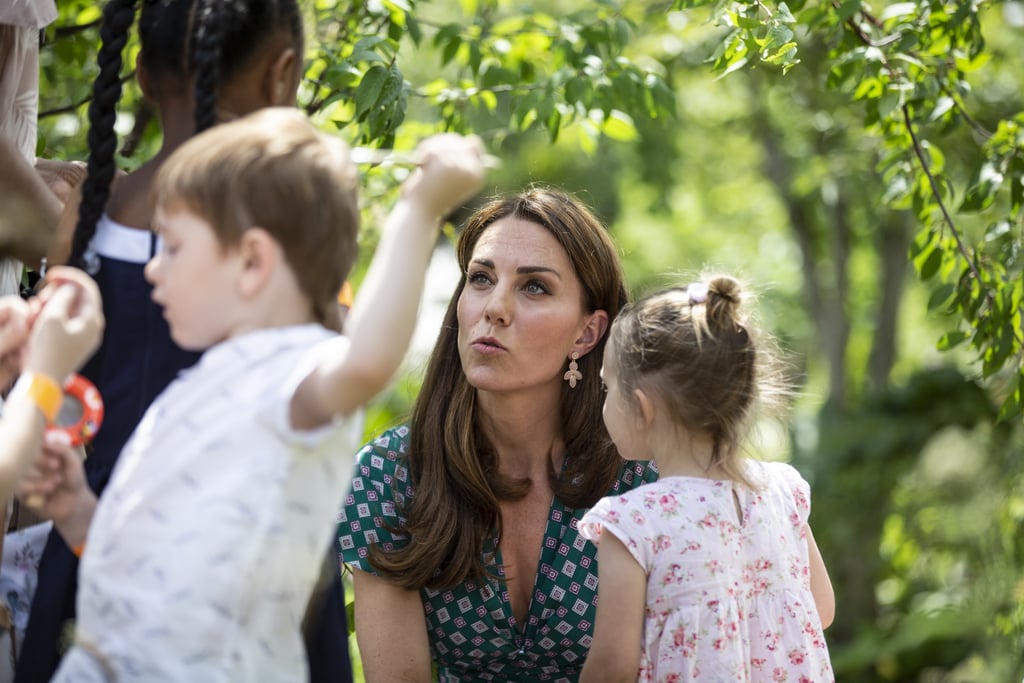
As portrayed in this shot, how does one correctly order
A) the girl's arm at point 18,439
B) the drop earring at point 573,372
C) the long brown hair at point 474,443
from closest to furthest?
the girl's arm at point 18,439 < the long brown hair at point 474,443 < the drop earring at point 573,372

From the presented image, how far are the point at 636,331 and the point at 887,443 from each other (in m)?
6.75

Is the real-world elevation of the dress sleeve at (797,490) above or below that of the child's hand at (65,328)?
below

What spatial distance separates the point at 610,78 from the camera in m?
3.86

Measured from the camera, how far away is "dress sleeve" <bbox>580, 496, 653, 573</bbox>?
227 centimetres

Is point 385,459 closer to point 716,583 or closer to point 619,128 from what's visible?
point 716,583

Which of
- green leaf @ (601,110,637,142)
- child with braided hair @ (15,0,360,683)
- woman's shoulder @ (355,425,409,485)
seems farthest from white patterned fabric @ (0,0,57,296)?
green leaf @ (601,110,637,142)

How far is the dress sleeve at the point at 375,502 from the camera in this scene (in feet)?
9.64

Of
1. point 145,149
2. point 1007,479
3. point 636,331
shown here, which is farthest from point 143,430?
point 1007,479

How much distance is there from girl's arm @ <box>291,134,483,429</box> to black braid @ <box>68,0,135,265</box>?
50cm

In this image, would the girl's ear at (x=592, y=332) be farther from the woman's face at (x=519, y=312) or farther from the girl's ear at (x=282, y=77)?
the girl's ear at (x=282, y=77)

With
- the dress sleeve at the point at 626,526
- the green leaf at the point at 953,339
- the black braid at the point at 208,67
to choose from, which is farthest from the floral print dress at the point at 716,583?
the green leaf at the point at 953,339

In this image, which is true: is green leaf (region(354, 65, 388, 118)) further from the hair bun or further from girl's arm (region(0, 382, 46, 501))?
girl's arm (region(0, 382, 46, 501))

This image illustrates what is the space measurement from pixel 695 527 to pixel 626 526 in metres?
0.13

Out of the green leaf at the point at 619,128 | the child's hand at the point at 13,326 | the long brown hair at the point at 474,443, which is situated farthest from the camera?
the green leaf at the point at 619,128
